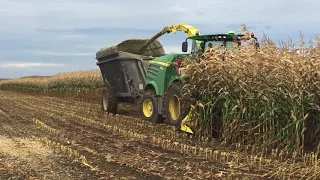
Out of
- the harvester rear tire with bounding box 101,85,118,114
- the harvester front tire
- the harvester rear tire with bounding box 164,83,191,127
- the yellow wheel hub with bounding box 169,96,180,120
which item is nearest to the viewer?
the harvester rear tire with bounding box 164,83,191,127

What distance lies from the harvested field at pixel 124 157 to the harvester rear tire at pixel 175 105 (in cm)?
26

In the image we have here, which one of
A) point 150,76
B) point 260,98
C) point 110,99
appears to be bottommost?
point 110,99

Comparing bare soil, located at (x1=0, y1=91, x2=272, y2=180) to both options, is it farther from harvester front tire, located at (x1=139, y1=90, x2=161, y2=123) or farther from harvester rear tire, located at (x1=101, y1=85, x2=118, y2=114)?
harvester rear tire, located at (x1=101, y1=85, x2=118, y2=114)

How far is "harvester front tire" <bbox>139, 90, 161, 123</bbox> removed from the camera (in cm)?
981

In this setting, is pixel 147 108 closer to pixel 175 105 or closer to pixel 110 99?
pixel 175 105

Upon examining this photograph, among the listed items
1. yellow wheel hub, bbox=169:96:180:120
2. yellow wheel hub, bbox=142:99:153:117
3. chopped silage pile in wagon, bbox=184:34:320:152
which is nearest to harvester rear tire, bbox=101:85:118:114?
yellow wheel hub, bbox=142:99:153:117

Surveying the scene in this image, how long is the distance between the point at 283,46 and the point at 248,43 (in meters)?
0.88

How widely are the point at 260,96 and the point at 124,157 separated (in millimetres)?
2383

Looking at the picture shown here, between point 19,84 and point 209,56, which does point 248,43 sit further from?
point 19,84

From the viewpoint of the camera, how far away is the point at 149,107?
10352 mm

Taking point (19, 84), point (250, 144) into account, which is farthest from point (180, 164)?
point (19, 84)

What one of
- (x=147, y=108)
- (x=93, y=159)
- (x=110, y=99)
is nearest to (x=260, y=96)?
(x=93, y=159)

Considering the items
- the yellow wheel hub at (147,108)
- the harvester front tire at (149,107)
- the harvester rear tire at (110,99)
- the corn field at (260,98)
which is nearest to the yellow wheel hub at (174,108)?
the corn field at (260,98)

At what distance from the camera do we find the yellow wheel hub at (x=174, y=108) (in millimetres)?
8773
